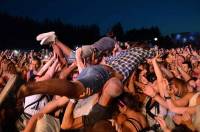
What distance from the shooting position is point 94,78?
482 cm

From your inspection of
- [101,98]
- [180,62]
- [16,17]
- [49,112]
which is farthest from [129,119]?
[16,17]

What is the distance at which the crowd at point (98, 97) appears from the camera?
418cm

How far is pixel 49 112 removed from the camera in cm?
527

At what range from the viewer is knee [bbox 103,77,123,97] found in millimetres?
5188

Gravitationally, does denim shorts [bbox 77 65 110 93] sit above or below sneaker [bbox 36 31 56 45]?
below

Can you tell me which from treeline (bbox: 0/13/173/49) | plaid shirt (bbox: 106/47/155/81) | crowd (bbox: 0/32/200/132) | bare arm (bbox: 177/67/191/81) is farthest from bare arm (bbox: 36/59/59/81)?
treeline (bbox: 0/13/173/49)

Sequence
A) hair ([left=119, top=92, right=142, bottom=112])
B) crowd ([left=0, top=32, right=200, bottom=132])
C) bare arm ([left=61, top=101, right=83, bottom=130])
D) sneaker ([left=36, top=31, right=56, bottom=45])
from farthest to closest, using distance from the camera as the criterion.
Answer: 1. sneaker ([left=36, top=31, right=56, bottom=45])
2. hair ([left=119, top=92, right=142, bottom=112])
3. bare arm ([left=61, top=101, right=83, bottom=130])
4. crowd ([left=0, top=32, right=200, bottom=132])

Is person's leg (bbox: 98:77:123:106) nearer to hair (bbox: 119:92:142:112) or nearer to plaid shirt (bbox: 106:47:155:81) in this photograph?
hair (bbox: 119:92:142:112)

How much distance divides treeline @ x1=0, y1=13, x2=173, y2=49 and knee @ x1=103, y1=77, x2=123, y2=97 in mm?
44637

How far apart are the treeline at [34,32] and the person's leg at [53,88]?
45472 millimetres

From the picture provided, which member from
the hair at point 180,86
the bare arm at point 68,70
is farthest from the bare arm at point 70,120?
the hair at point 180,86

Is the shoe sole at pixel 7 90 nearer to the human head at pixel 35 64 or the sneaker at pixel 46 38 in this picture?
the sneaker at pixel 46 38

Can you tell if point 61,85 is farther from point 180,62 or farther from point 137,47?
point 180,62

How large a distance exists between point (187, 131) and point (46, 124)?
1645 millimetres
